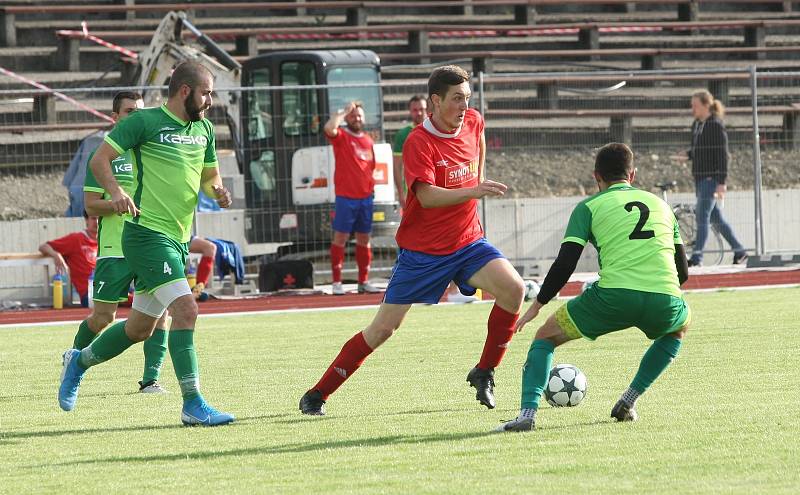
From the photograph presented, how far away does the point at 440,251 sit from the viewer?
304 inches

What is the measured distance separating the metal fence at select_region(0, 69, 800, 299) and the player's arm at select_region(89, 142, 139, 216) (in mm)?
9587

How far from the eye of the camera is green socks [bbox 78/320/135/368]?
821 cm

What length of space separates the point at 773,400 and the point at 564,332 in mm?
1391

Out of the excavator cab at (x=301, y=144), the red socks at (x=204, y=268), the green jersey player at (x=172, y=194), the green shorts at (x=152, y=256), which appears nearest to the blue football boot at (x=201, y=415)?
the green jersey player at (x=172, y=194)

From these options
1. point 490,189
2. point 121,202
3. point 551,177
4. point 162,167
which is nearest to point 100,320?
point 162,167

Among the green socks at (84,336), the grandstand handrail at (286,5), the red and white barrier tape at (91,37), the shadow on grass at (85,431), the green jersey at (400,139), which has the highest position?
the grandstand handrail at (286,5)

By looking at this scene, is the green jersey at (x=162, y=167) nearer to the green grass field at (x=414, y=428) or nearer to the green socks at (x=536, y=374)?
the green grass field at (x=414, y=428)

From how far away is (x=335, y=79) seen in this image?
19312 mm

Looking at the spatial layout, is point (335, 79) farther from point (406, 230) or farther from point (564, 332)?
point (564, 332)

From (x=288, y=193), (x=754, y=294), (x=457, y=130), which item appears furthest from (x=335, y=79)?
(x=457, y=130)

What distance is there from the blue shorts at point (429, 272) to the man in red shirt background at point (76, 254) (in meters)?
9.36

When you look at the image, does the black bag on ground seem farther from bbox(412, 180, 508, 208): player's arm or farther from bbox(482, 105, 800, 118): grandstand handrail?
bbox(412, 180, 508, 208): player's arm

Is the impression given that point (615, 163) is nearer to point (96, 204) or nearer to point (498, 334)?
point (498, 334)

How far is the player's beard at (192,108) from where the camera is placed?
7582 mm
